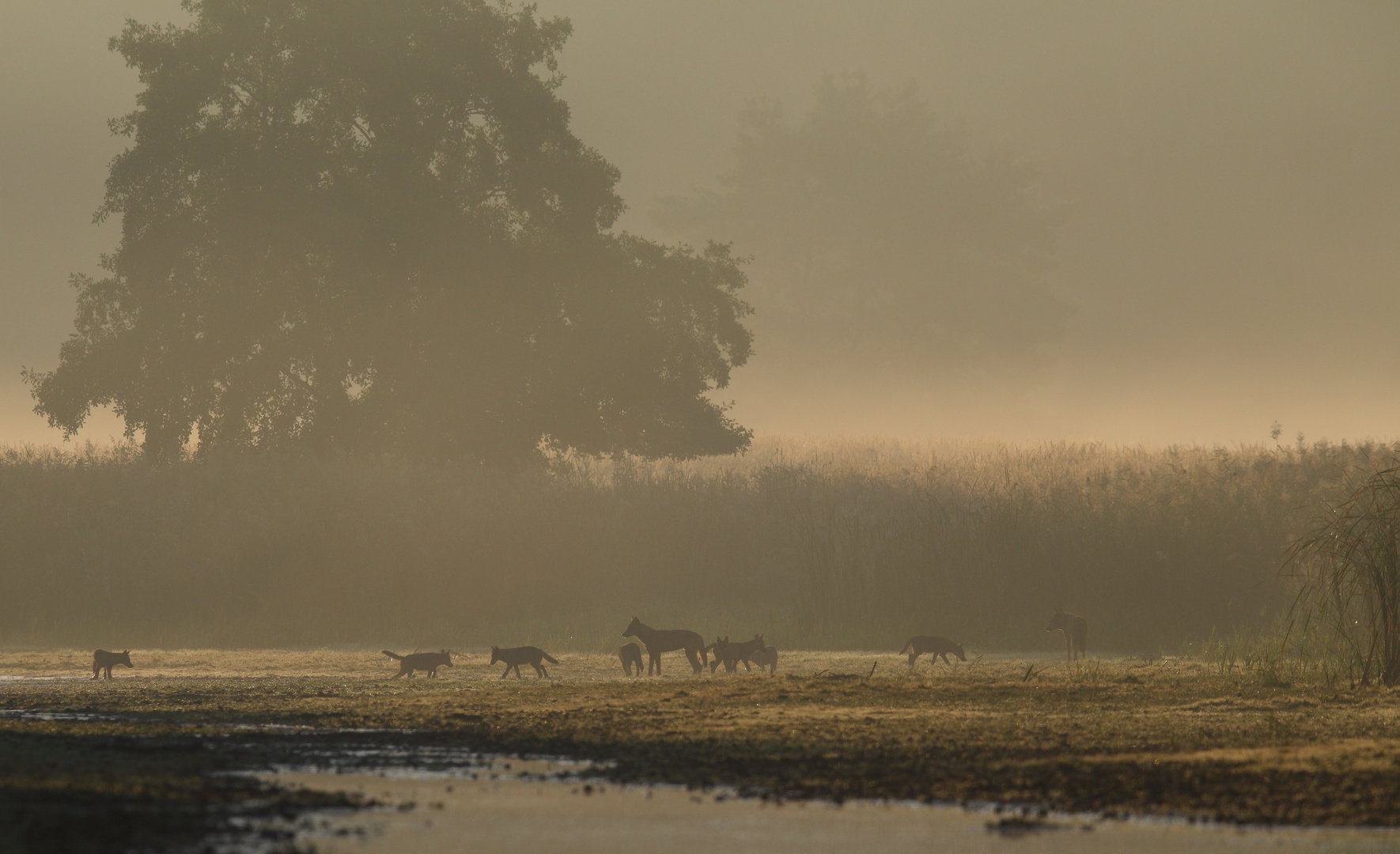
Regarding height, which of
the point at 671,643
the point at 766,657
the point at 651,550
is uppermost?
the point at 651,550

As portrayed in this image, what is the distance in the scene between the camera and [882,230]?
240ft

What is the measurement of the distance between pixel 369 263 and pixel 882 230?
46601mm

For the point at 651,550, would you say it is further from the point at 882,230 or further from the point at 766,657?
the point at 882,230

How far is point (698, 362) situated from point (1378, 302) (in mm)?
79159

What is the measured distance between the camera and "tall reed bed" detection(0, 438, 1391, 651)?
68.2 feet

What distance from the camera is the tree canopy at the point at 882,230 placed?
72.6 meters

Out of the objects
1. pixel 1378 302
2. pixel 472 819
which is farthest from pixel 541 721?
pixel 1378 302

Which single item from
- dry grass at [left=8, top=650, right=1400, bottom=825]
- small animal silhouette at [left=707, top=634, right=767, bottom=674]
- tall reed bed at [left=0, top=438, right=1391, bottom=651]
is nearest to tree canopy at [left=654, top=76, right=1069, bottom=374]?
tall reed bed at [left=0, top=438, right=1391, bottom=651]

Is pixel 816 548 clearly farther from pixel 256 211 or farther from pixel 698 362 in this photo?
pixel 256 211

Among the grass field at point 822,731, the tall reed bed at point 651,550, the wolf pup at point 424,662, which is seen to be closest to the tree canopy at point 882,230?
the tall reed bed at point 651,550

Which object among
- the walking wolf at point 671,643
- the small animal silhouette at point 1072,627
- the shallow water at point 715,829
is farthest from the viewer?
the small animal silhouette at point 1072,627

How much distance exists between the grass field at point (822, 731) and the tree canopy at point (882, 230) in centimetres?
5835

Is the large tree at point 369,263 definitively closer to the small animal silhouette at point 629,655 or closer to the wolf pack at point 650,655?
the wolf pack at point 650,655

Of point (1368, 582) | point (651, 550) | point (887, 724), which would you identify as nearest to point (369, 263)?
point (651, 550)
